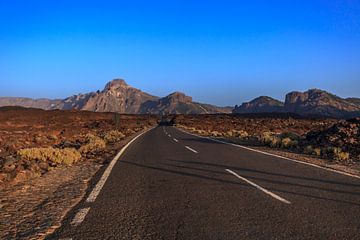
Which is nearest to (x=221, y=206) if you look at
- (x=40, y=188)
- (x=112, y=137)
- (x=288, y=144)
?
(x=40, y=188)

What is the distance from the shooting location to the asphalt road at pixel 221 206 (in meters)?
5.66

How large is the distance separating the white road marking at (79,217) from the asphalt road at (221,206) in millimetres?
17

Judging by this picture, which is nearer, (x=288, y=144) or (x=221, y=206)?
(x=221, y=206)

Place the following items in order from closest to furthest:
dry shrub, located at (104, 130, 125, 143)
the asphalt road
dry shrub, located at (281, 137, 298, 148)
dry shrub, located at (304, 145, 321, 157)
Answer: the asphalt road
dry shrub, located at (304, 145, 321, 157)
dry shrub, located at (281, 137, 298, 148)
dry shrub, located at (104, 130, 125, 143)

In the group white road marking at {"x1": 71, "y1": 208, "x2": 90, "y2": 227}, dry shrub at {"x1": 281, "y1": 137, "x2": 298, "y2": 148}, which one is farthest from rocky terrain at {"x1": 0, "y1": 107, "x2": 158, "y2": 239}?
dry shrub at {"x1": 281, "y1": 137, "x2": 298, "y2": 148}

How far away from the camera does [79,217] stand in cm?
648

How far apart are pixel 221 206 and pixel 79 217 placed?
242 centimetres

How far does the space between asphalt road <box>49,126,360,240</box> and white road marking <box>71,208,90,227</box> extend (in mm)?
17

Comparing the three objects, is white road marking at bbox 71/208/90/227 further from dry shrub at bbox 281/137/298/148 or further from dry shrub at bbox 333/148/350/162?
dry shrub at bbox 281/137/298/148

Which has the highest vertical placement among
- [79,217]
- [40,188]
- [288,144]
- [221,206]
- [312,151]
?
[288,144]

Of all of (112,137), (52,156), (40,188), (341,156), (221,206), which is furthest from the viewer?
(112,137)

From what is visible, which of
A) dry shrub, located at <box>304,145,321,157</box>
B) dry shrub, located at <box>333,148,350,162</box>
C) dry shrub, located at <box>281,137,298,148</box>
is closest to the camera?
dry shrub, located at <box>333,148,350,162</box>

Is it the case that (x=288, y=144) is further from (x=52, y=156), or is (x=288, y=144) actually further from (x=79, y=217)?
(x=79, y=217)

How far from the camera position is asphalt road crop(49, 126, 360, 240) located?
5.66 meters
